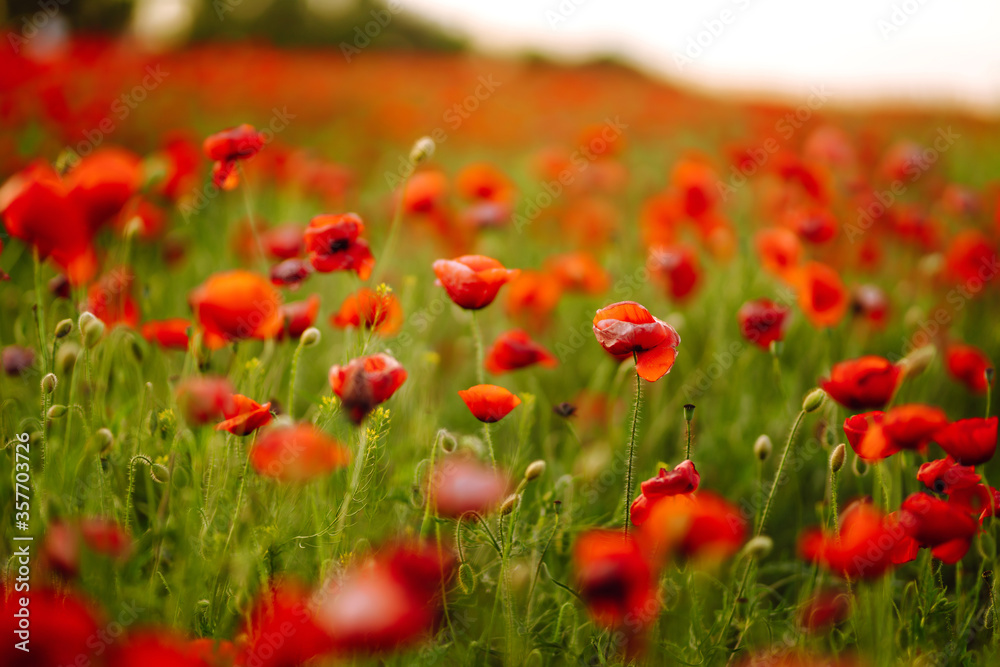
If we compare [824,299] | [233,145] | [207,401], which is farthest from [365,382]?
[824,299]

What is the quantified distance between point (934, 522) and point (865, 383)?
1.02 ft

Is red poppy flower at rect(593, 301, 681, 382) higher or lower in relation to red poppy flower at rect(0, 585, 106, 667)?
higher

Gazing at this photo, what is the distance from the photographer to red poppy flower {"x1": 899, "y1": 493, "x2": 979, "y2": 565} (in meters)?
0.92

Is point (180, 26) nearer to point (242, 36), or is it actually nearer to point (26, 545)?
point (242, 36)

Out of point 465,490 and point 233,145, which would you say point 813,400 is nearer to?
point 465,490

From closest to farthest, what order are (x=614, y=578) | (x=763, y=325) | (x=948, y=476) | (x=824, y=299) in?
(x=614, y=578), (x=948, y=476), (x=763, y=325), (x=824, y=299)

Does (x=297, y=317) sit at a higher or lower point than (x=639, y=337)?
lower

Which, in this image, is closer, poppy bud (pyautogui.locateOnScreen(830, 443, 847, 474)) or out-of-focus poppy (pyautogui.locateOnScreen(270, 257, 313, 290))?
poppy bud (pyautogui.locateOnScreen(830, 443, 847, 474))

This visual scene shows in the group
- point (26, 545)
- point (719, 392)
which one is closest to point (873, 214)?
point (719, 392)

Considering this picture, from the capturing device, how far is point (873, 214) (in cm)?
296

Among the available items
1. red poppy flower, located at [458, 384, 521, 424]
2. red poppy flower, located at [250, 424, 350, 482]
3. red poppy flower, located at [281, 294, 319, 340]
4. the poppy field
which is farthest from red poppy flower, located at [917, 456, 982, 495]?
red poppy flower, located at [281, 294, 319, 340]

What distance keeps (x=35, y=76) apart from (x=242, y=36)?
7.20 m

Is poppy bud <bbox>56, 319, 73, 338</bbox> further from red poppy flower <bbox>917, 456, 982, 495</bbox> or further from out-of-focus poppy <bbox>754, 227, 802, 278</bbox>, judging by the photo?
out-of-focus poppy <bbox>754, 227, 802, 278</bbox>

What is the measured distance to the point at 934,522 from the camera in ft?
3.04
